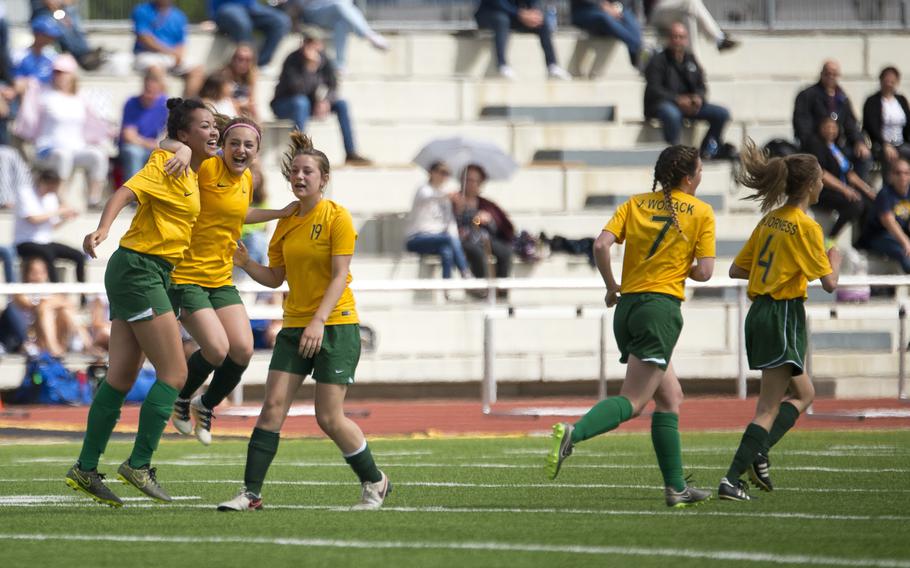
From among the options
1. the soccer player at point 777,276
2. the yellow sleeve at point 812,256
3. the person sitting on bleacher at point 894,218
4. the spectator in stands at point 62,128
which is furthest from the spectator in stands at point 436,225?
the yellow sleeve at point 812,256

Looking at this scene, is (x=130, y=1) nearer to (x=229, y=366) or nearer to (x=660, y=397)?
(x=229, y=366)

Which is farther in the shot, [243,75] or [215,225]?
[243,75]

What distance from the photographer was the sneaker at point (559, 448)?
8.72 metres

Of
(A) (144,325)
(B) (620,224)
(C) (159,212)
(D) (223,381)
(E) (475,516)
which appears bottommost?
(E) (475,516)

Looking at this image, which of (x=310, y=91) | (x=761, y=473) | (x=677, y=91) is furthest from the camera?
(x=677, y=91)

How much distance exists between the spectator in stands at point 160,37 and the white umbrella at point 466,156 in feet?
12.5

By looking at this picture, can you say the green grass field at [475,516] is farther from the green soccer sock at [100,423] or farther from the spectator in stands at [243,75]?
the spectator in stands at [243,75]

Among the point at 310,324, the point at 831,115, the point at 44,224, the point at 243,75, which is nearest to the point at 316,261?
the point at 310,324

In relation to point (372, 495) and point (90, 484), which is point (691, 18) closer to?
point (372, 495)

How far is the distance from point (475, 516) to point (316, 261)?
4.92 feet

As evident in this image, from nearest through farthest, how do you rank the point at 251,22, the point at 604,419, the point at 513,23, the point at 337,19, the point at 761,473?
1. the point at 604,419
2. the point at 761,473
3. the point at 251,22
4. the point at 337,19
5. the point at 513,23

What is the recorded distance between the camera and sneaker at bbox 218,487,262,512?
8641mm

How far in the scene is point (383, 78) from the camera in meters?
23.5

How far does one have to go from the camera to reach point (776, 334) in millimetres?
9484
